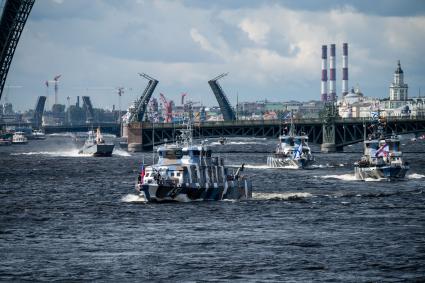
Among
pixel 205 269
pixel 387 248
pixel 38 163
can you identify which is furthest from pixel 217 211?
pixel 38 163

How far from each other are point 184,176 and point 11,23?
3973 cm

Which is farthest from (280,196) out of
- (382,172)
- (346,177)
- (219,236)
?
(219,236)

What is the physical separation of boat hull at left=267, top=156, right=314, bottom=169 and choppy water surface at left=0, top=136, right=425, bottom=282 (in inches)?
1723

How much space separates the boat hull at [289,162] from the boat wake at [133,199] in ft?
194

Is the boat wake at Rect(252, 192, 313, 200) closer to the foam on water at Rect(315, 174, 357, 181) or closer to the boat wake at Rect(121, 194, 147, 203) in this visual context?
the boat wake at Rect(121, 194, 147, 203)

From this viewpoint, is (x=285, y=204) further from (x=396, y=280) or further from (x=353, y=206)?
(x=396, y=280)

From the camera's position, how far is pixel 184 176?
78750mm

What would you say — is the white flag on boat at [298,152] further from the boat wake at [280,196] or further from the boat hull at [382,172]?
the boat wake at [280,196]

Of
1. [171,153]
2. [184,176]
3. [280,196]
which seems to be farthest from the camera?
[280,196]

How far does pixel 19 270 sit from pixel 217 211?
26345mm

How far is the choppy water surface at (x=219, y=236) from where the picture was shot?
51.0 m

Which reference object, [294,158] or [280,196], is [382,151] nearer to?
[280,196]

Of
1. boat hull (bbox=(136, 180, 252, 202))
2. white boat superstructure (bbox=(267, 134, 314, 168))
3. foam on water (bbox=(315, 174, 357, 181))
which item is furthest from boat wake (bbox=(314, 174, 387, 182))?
boat hull (bbox=(136, 180, 252, 202))

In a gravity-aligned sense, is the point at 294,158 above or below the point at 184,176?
below
